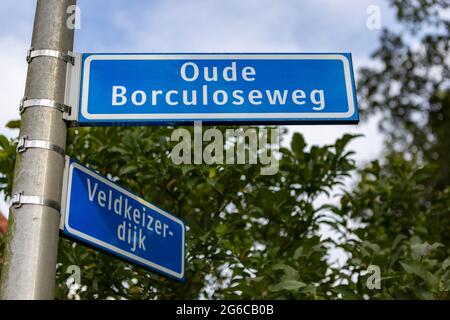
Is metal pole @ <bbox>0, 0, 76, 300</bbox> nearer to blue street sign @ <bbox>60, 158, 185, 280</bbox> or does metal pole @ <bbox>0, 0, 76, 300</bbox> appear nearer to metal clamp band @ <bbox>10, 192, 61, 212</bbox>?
metal clamp band @ <bbox>10, 192, 61, 212</bbox>

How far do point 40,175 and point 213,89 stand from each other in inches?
36.2

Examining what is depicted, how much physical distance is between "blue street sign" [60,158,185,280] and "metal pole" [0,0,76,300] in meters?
0.13

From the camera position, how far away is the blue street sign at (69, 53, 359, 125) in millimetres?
2707

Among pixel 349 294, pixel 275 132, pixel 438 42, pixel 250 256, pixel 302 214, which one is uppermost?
pixel 438 42

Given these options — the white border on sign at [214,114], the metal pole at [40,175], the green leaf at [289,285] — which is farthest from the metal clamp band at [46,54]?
the green leaf at [289,285]

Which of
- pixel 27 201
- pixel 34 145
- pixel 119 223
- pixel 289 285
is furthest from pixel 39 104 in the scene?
pixel 289 285

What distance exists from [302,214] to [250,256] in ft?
2.80

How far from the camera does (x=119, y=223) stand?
9.02ft

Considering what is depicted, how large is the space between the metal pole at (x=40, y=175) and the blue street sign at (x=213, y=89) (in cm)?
13

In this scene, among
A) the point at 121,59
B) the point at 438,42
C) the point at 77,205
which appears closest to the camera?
the point at 77,205

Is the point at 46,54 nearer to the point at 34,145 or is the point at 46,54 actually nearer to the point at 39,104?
the point at 39,104

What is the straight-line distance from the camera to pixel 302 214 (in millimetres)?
5168
